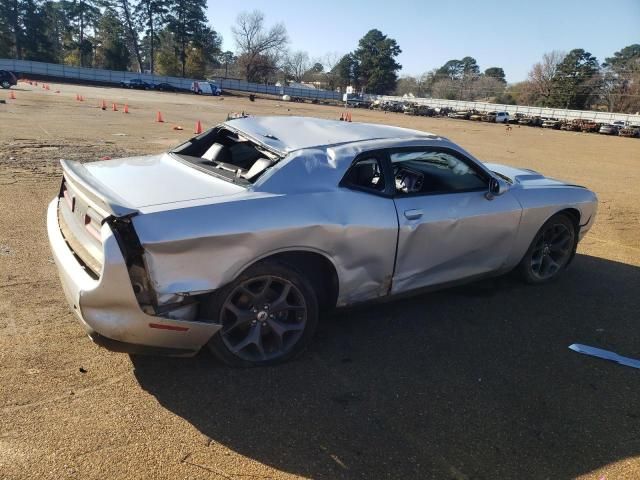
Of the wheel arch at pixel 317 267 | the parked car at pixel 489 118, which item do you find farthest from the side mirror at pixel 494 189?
the parked car at pixel 489 118

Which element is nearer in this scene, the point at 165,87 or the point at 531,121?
the point at 531,121

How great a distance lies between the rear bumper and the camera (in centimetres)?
261

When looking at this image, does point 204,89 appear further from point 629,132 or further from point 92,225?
point 92,225

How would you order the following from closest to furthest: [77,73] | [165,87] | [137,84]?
[137,84] → [77,73] → [165,87]

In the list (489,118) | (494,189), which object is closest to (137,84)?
(489,118)

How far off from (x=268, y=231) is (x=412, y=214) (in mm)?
1213

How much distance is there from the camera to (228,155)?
13.3ft

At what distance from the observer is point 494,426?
113 inches

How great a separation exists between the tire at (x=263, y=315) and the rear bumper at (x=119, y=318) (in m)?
0.19

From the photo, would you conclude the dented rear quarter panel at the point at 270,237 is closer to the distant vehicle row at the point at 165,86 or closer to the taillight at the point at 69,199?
the taillight at the point at 69,199

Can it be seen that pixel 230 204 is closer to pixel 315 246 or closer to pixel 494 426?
pixel 315 246

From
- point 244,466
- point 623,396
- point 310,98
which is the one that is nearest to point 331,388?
point 244,466

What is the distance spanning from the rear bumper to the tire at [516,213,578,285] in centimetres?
332

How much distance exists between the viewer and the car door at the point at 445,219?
3738 mm
